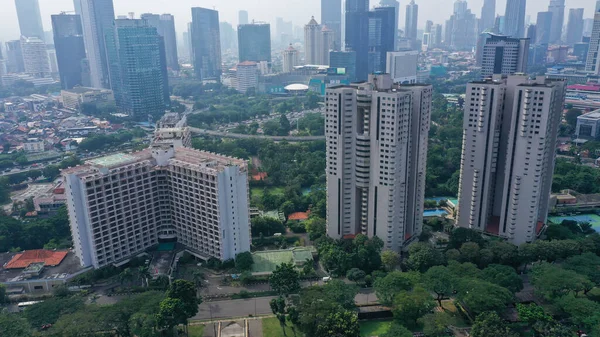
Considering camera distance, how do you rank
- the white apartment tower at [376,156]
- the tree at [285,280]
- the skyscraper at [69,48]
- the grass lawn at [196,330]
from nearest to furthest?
the grass lawn at [196,330]
the tree at [285,280]
the white apartment tower at [376,156]
the skyscraper at [69,48]

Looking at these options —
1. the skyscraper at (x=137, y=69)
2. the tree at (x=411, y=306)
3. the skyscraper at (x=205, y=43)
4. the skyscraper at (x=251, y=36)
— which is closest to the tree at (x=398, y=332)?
the tree at (x=411, y=306)

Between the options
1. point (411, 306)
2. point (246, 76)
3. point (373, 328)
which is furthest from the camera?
point (246, 76)

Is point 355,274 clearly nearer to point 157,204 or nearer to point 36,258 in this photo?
point 157,204

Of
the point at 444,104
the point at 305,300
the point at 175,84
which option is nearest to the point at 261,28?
the point at 175,84

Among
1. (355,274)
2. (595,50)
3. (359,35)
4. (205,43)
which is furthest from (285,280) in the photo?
(205,43)

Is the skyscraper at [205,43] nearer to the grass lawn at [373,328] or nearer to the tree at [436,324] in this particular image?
the grass lawn at [373,328]
